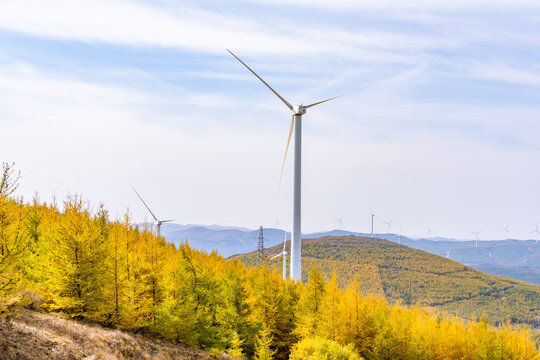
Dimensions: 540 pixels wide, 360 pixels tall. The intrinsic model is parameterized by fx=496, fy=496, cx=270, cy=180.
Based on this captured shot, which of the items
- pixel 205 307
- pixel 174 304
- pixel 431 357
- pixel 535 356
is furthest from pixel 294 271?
pixel 535 356

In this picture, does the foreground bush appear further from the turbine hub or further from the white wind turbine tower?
the turbine hub

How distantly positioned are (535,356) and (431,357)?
2170 centimetres

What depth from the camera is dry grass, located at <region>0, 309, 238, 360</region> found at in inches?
1119

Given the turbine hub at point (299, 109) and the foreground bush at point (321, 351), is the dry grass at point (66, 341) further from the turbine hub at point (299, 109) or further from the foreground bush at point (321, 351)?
the turbine hub at point (299, 109)

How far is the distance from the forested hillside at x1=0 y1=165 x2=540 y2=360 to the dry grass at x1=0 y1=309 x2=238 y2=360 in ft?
4.20

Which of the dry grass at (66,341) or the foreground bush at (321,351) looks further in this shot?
the foreground bush at (321,351)

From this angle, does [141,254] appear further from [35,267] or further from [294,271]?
[294,271]

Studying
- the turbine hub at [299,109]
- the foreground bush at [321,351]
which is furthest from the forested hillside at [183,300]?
the turbine hub at [299,109]

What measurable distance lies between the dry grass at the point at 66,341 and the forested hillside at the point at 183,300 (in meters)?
1.28

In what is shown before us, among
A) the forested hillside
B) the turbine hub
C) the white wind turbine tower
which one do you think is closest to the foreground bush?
the forested hillside

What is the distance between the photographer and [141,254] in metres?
46.2

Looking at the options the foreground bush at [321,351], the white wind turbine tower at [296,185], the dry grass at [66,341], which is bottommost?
the foreground bush at [321,351]

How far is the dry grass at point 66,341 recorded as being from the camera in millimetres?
28434

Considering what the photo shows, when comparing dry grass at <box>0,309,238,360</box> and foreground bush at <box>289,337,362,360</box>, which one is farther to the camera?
foreground bush at <box>289,337,362,360</box>
